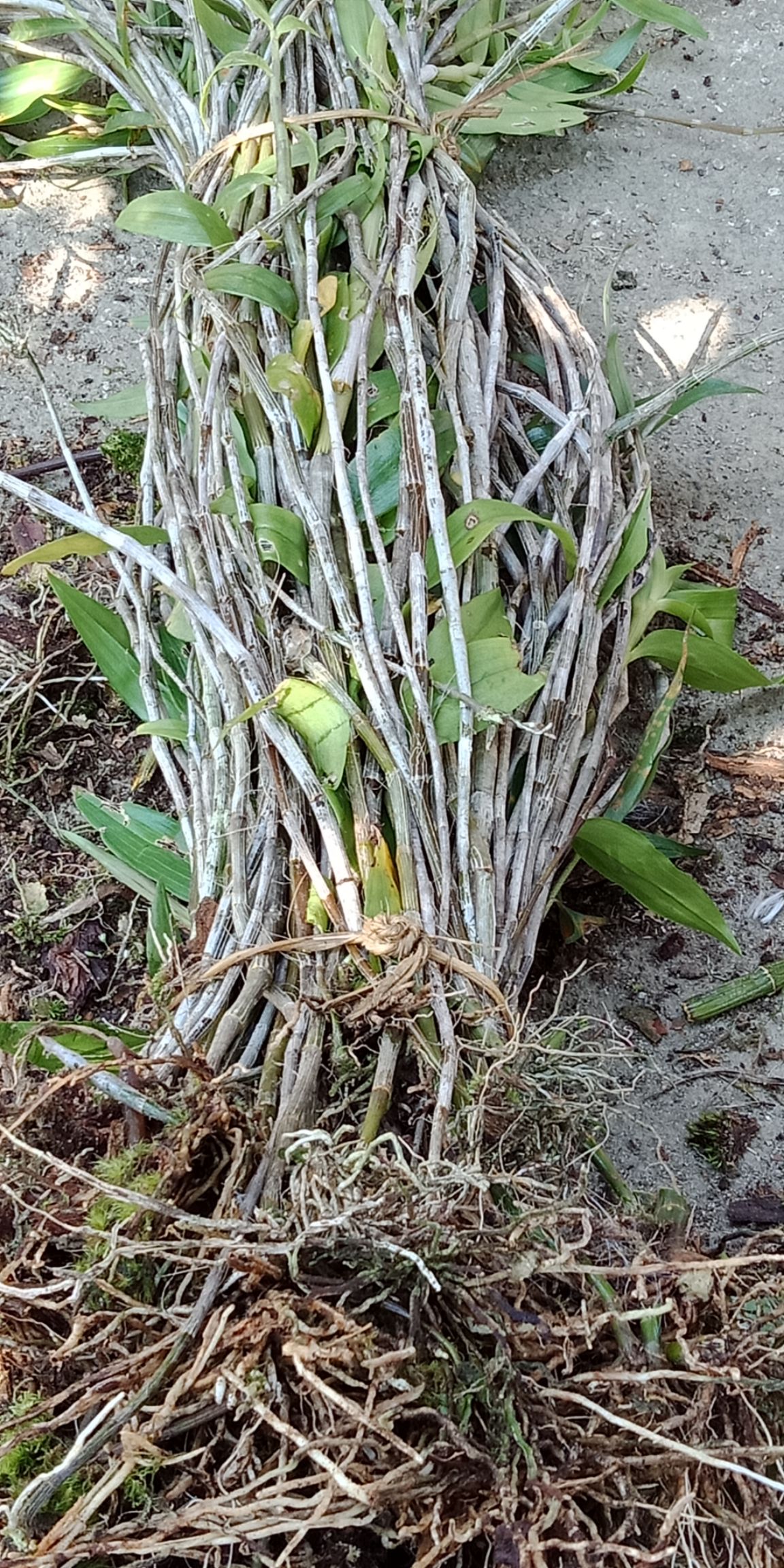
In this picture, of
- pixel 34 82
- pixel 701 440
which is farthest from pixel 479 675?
pixel 34 82

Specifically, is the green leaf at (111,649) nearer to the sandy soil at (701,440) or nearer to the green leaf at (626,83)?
the sandy soil at (701,440)

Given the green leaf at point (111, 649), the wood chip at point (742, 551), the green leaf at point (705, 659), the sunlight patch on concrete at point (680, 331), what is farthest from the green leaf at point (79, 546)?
the sunlight patch on concrete at point (680, 331)

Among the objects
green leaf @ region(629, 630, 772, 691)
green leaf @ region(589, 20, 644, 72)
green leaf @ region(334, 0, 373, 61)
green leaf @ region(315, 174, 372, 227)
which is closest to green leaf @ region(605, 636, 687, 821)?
green leaf @ region(629, 630, 772, 691)

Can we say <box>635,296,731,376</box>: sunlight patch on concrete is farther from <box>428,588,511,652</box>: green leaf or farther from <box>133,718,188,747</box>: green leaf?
<box>133,718,188,747</box>: green leaf

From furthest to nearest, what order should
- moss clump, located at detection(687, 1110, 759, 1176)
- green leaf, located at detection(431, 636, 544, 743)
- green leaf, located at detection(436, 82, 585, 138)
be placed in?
1. green leaf, located at detection(436, 82, 585, 138)
2. moss clump, located at detection(687, 1110, 759, 1176)
3. green leaf, located at detection(431, 636, 544, 743)

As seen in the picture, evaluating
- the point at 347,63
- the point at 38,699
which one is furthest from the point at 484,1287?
the point at 347,63
